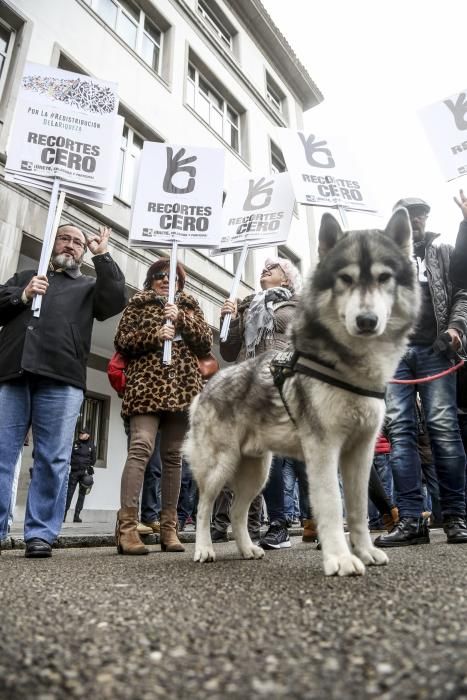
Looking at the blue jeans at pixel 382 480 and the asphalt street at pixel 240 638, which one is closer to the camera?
the asphalt street at pixel 240 638

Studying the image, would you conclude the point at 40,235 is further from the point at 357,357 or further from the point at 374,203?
the point at 357,357

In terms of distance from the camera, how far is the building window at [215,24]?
58.0 ft

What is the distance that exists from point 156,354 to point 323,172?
3.61 metres

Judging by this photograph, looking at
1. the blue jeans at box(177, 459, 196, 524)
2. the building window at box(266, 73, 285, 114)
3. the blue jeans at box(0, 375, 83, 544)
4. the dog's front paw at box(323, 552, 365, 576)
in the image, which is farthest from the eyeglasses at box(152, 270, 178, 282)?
the building window at box(266, 73, 285, 114)

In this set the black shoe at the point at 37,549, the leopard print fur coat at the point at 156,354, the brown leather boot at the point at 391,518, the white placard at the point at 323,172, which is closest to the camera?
the black shoe at the point at 37,549

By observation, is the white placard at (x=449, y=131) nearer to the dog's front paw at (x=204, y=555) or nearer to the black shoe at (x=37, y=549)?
the dog's front paw at (x=204, y=555)

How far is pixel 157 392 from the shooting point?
3.87 m

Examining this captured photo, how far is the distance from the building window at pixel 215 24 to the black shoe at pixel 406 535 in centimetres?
1851

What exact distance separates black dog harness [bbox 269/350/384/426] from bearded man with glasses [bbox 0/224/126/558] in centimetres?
185

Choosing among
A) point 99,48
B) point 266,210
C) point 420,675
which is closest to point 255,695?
point 420,675

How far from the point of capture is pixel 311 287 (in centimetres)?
258

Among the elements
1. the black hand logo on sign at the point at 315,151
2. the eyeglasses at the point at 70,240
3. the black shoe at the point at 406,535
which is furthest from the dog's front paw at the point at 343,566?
the black hand logo on sign at the point at 315,151

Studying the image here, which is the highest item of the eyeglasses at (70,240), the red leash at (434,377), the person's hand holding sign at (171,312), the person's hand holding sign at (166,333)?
the eyeglasses at (70,240)

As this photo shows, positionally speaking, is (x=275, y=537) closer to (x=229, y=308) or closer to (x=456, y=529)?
(x=456, y=529)
